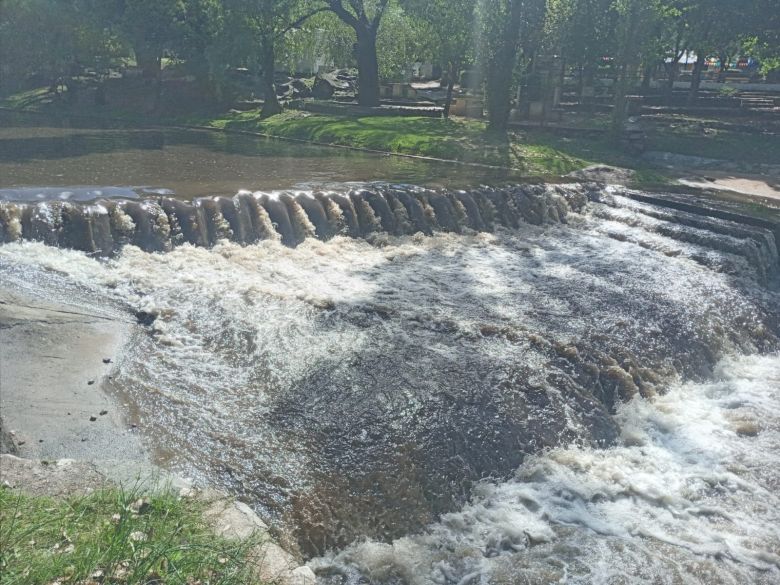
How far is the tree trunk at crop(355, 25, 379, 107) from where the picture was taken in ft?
96.0

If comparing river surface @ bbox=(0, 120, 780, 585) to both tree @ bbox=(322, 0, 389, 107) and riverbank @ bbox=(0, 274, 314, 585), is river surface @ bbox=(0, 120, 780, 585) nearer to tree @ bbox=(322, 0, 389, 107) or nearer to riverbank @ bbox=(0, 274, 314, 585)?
riverbank @ bbox=(0, 274, 314, 585)

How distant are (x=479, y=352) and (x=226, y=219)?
583cm

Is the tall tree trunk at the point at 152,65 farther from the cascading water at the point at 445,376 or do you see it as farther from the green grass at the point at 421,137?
the cascading water at the point at 445,376

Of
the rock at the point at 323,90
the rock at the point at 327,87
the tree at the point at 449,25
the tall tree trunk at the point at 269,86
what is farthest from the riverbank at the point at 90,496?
the rock at the point at 327,87

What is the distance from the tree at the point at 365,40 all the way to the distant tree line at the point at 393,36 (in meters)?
0.04

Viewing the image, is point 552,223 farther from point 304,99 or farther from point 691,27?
point 304,99

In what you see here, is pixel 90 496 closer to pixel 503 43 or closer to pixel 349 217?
pixel 349 217

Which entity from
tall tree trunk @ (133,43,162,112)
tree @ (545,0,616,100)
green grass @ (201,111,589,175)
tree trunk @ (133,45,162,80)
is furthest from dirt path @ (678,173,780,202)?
tree trunk @ (133,45,162,80)

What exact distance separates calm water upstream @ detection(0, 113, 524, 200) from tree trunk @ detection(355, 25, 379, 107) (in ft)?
22.8

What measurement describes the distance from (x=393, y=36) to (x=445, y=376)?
93.5ft

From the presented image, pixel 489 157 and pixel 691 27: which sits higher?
pixel 691 27

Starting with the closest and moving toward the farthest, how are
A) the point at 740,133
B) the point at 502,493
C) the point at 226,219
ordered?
the point at 502,493
the point at 226,219
the point at 740,133

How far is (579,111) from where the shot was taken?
94.7 feet

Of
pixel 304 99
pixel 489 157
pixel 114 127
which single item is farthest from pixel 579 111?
pixel 114 127
